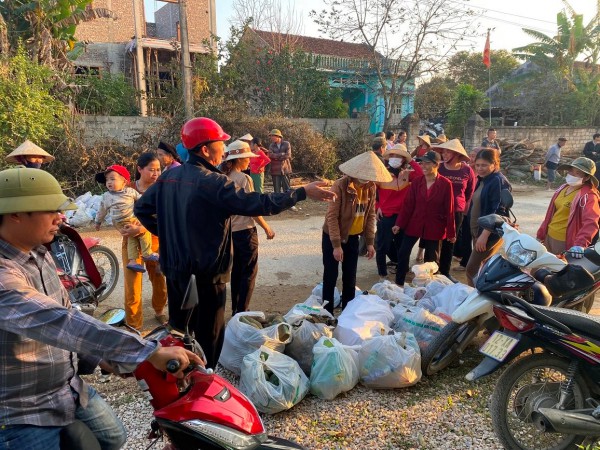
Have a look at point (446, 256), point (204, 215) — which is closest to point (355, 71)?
point (446, 256)

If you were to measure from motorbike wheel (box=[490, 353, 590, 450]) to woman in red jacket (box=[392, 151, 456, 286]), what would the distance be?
7.68ft

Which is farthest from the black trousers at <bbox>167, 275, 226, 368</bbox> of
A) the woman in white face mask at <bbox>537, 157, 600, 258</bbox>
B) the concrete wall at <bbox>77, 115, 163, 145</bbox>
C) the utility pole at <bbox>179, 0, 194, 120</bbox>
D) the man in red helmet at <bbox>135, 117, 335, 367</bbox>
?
the utility pole at <bbox>179, 0, 194, 120</bbox>

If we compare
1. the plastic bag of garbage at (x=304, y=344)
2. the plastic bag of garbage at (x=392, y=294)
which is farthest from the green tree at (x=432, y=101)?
the plastic bag of garbage at (x=304, y=344)

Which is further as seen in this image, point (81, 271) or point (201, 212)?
point (81, 271)

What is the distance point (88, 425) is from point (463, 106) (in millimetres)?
18001

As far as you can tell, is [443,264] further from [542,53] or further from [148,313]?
[542,53]

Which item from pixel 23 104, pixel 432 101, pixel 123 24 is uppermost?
pixel 123 24

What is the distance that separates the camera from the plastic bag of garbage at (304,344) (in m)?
3.26

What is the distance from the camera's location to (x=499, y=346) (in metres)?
2.55

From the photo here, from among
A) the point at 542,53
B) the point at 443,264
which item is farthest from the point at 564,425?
the point at 542,53

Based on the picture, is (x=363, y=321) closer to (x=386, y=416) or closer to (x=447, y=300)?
(x=386, y=416)

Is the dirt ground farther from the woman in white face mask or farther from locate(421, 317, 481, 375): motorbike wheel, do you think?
locate(421, 317, 481, 375): motorbike wheel

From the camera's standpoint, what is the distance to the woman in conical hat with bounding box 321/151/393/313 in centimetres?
399

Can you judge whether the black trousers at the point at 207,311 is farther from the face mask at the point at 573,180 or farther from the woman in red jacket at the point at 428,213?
the face mask at the point at 573,180
